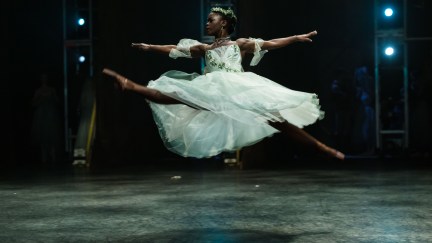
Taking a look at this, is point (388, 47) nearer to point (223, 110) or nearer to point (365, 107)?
point (365, 107)

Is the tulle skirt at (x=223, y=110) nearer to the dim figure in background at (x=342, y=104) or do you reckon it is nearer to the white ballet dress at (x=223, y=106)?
the white ballet dress at (x=223, y=106)

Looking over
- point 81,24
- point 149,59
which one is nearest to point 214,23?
point 149,59

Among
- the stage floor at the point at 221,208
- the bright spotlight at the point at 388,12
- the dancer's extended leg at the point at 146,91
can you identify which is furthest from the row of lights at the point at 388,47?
the dancer's extended leg at the point at 146,91

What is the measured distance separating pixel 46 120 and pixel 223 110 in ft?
26.8

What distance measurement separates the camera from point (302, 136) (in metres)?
4.67

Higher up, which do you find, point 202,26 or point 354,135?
point 202,26

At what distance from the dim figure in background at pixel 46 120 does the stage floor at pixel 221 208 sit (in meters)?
3.24

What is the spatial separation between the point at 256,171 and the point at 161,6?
3969mm

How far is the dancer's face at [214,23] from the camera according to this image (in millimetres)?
5094

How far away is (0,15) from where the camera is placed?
1188 cm

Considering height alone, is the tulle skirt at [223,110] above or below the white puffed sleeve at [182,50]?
below

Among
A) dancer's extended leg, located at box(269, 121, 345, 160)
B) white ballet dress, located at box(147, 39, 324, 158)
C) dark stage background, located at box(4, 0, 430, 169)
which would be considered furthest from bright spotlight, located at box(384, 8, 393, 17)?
dancer's extended leg, located at box(269, 121, 345, 160)

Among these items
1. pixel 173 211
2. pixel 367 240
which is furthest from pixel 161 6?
pixel 367 240

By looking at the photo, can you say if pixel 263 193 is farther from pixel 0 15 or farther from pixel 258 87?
pixel 0 15
